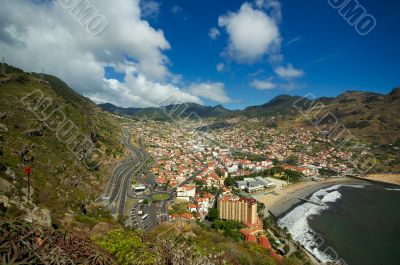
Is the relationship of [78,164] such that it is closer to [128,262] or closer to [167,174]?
Result: [167,174]

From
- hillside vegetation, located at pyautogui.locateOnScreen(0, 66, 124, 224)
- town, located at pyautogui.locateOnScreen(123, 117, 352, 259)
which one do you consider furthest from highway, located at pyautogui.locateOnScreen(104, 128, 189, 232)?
hillside vegetation, located at pyautogui.locateOnScreen(0, 66, 124, 224)

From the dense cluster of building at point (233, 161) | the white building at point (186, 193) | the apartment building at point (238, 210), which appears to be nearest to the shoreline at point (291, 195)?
the dense cluster of building at point (233, 161)

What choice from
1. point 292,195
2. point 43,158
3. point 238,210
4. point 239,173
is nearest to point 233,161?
point 239,173

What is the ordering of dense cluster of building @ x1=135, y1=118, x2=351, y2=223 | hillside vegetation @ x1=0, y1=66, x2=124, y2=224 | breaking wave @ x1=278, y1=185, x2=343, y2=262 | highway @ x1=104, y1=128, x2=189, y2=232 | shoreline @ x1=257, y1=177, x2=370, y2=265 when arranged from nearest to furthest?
hillside vegetation @ x1=0, y1=66, x2=124, y2=224
breaking wave @ x1=278, y1=185, x2=343, y2=262
highway @ x1=104, y1=128, x2=189, y2=232
dense cluster of building @ x1=135, y1=118, x2=351, y2=223
shoreline @ x1=257, y1=177, x2=370, y2=265

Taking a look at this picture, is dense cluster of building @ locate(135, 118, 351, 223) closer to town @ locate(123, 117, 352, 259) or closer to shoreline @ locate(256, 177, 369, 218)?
town @ locate(123, 117, 352, 259)

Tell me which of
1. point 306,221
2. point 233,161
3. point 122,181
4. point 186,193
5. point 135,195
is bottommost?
point 306,221

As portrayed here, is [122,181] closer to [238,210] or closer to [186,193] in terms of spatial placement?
[186,193]

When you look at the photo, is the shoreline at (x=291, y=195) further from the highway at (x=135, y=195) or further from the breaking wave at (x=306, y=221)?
the highway at (x=135, y=195)
